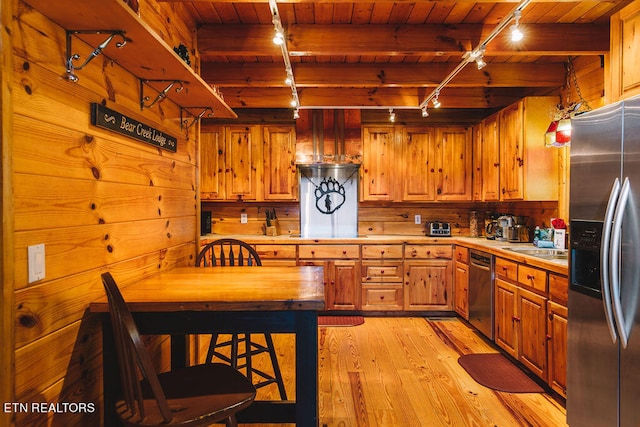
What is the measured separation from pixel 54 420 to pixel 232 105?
3566 mm

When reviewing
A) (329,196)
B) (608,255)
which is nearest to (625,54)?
(608,255)

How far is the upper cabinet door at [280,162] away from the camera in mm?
4703

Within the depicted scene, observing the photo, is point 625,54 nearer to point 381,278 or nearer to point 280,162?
point 381,278

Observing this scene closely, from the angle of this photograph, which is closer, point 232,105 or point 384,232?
point 232,105

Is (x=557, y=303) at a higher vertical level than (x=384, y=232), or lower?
lower

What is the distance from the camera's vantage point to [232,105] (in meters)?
4.31

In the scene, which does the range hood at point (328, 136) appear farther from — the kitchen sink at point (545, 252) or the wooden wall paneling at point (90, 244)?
the wooden wall paneling at point (90, 244)

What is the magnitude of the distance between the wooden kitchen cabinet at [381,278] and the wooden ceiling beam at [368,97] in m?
1.66

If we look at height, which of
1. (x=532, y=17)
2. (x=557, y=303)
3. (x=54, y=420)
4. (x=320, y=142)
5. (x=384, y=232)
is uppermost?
(x=532, y=17)

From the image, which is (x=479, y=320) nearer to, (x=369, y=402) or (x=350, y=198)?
(x=369, y=402)

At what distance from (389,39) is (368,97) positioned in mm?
1277

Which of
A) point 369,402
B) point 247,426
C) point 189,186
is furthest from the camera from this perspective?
point 189,186

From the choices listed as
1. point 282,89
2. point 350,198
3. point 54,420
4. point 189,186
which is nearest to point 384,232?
point 350,198

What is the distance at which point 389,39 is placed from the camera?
292 cm
